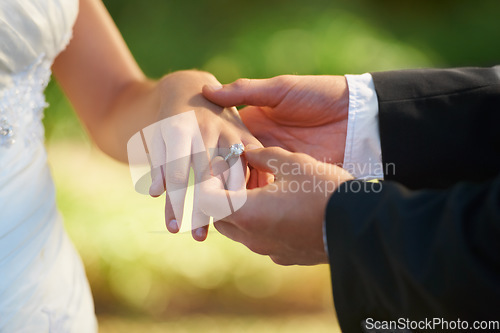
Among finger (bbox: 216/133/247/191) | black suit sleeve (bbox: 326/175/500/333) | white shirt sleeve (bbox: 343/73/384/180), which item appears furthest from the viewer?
white shirt sleeve (bbox: 343/73/384/180)

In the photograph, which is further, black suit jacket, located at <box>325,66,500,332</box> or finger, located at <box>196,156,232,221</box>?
finger, located at <box>196,156,232,221</box>

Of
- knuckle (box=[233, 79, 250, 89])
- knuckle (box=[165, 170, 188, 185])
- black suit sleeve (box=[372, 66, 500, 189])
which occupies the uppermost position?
knuckle (box=[233, 79, 250, 89])

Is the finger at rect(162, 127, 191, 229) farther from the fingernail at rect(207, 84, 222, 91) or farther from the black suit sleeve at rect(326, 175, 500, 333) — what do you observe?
the black suit sleeve at rect(326, 175, 500, 333)

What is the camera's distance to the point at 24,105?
2.33 ft

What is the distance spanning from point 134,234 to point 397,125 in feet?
3.46

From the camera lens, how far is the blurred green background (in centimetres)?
158

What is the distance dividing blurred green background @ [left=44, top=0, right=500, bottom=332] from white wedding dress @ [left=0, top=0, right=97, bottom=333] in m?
0.83

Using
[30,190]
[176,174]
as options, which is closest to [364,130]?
[176,174]

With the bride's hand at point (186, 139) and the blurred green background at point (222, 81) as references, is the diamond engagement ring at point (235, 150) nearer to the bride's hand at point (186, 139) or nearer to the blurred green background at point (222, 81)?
the bride's hand at point (186, 139)

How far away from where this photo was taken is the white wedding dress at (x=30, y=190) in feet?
2.16

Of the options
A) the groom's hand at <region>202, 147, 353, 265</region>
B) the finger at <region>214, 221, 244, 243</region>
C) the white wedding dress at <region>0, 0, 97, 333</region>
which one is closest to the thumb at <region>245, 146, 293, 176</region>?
the groom's hand at <region>202, 147, 353, 265</region>

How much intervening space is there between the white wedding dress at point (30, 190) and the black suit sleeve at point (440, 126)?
551mm

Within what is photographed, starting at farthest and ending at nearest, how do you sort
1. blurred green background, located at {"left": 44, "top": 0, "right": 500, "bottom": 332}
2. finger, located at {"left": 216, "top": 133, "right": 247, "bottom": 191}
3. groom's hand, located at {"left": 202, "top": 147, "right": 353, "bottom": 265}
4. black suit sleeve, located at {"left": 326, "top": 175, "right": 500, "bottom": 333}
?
blurred green background, located at {"left": 44, "top": 0, "right": 500, "bottom": 332}
finger, located at {"left": 216, "top": 133, "right": 247, "bottom": 191}
groom's hand, located at {"left": 202, "top": 147, "right": 353, "bottom": 265}
black suit sleeve, located at {"left": 326, "top": 175, "right": 500, "bottom": 333}

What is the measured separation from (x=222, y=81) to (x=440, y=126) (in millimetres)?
1074
